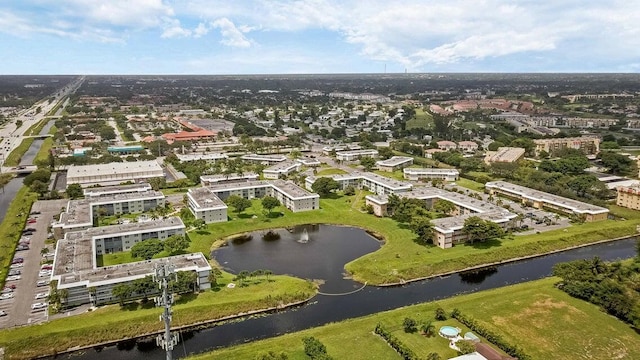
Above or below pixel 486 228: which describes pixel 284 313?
below

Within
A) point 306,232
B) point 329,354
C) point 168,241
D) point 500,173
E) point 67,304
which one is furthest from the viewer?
point 500,173

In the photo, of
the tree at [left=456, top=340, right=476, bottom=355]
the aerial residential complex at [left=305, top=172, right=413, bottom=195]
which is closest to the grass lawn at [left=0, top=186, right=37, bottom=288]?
the aerial residential complex at [left=305, top=172, right=413, bottom=195]

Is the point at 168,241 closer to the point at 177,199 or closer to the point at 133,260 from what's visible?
the point at 133,260

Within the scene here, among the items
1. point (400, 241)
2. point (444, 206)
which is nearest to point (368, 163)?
point (444, 206)

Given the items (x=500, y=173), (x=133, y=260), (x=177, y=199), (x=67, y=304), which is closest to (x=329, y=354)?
(x=67, y=304)

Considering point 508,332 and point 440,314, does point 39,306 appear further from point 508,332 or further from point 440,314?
point 508,332

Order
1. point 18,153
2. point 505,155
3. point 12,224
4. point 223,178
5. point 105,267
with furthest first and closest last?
point 18,153 → point 505,155 → point 223,178 → point 12,224 → point 105,267
